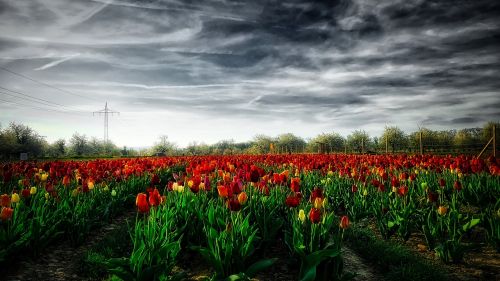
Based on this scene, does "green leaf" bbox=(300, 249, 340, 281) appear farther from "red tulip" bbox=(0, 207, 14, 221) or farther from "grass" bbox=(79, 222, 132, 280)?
"red tulip" bbox=(0, 207, 14, 221)

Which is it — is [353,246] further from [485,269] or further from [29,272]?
[29,272]

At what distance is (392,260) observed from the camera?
5012 millimetres

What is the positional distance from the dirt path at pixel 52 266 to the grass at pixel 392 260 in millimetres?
4757

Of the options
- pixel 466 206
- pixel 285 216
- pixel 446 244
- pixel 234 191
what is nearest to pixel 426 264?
pixel 446 244

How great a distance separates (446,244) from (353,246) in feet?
5.05

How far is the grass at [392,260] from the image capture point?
446 centimetres

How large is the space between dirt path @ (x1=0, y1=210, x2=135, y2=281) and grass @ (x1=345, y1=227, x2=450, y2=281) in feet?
15.6

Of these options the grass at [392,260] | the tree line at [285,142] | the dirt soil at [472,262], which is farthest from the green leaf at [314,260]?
the tree line at [285,142]

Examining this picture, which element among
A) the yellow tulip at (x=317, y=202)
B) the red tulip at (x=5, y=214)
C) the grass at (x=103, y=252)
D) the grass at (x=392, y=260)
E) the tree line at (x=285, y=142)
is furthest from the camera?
the tree line at (x=285, y=142)

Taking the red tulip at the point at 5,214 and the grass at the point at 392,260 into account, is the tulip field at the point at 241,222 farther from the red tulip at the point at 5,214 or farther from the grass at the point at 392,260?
the grass at the point at 392,260

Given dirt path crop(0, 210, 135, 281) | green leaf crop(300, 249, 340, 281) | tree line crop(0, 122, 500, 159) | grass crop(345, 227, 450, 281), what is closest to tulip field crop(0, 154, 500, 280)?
green leaf crop(300, 249, 340, 281)

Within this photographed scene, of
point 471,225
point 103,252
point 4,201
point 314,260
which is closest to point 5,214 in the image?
point 4,201

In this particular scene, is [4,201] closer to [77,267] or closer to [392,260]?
[77,267]

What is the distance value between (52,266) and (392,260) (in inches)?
219
